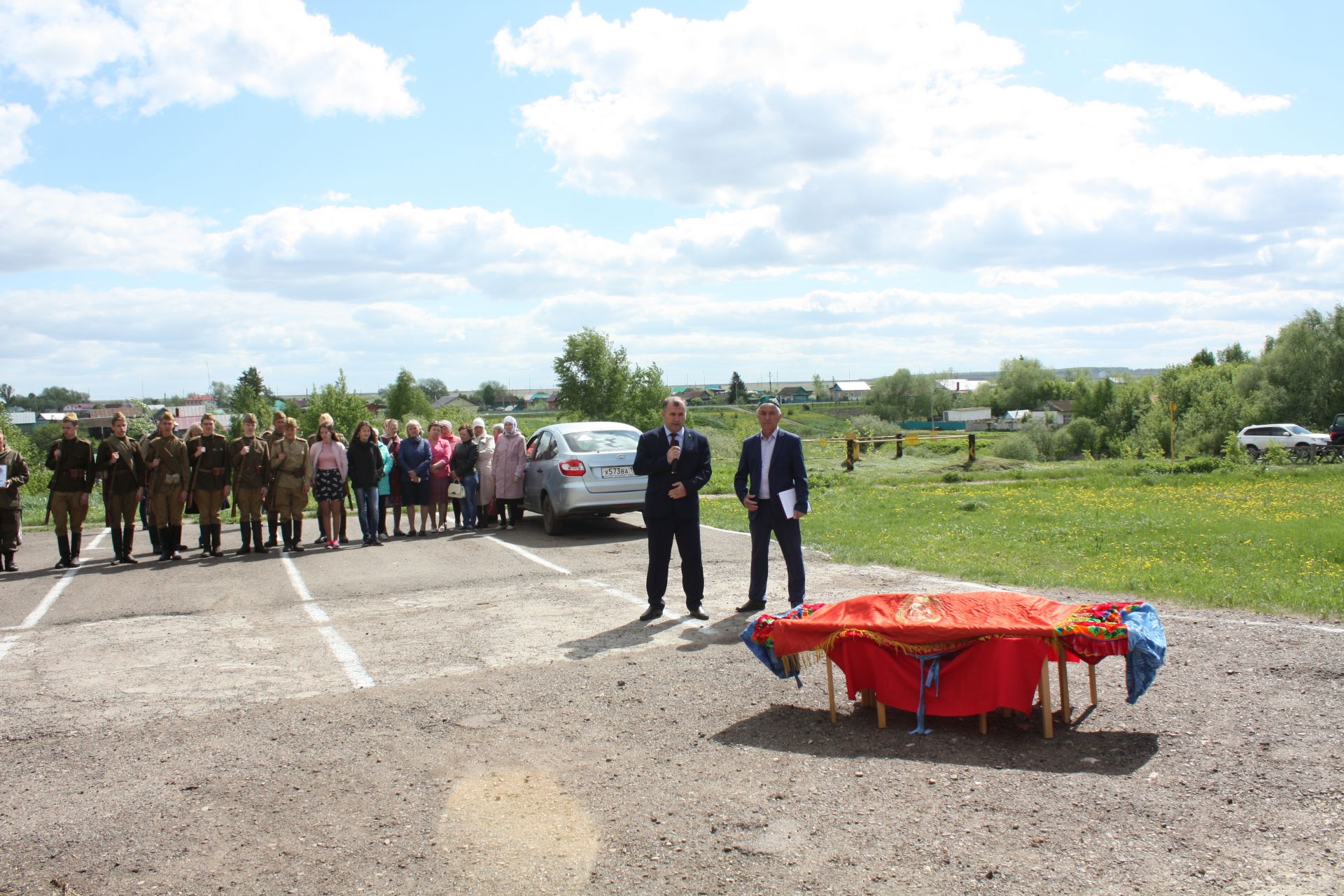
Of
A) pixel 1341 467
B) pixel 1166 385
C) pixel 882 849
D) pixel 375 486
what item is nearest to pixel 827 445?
pixel 1341 467

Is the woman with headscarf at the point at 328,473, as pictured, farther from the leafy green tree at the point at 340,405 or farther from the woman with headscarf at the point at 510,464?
the leafy green tree at the point at 340,405

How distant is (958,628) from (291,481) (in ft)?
36.2

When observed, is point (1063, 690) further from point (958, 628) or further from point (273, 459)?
point (273, 459)

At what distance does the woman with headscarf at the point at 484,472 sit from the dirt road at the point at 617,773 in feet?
26.1

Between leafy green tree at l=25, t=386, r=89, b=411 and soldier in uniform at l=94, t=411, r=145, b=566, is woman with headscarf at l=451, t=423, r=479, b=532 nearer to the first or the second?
soldier in uniform at l=94, t=411, r=145, b=566

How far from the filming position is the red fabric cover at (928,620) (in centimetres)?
536

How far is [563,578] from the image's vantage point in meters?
10.8

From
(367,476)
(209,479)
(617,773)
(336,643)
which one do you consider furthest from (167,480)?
(617,773)

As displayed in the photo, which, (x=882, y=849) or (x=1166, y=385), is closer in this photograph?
(x=882, y=849)

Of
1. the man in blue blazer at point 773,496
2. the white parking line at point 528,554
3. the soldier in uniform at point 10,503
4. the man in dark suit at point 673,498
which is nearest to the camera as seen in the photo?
the man in blue blazer at point 773,496

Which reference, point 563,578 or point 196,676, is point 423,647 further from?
point 563,578

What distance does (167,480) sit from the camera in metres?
13.2

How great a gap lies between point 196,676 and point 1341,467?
32790mm

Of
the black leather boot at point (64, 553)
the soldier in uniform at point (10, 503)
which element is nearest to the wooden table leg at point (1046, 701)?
the black leather boot at point (64, 553)
